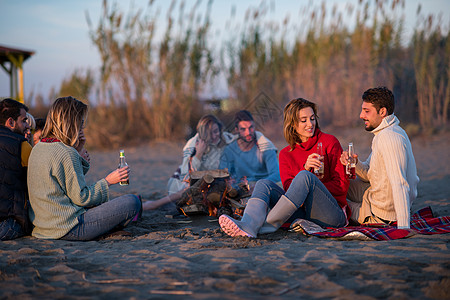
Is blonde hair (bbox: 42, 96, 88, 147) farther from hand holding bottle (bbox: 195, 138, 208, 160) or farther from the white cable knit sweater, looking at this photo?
the white cable knit sweater

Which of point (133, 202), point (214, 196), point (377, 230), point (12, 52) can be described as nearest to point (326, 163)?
point (377, 230)

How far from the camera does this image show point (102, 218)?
12.1 feet

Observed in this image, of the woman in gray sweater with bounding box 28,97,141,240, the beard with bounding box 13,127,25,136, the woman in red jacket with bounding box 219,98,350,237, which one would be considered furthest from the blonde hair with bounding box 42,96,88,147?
the woman in red jacket with bounding box 219,98,350,237

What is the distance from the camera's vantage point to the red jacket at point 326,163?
3.88 meters

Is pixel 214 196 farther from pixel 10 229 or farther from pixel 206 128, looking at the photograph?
pixel 10 229

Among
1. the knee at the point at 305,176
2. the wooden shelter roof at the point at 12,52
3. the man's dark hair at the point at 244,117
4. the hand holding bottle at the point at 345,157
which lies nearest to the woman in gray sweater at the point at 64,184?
the knee at the point at 305,176

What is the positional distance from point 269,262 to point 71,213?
1.63 metres

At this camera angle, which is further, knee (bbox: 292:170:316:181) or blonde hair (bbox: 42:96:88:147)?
knee (bbox: 292:170:316:181)

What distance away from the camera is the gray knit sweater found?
345cm

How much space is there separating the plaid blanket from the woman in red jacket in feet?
0.39

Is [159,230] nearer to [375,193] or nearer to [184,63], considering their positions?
[375,193]

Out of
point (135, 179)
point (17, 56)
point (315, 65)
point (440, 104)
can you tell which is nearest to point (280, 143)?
point (315, 65)

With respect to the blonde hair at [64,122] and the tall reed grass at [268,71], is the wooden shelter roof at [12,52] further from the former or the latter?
the blonde hair at [64,122]

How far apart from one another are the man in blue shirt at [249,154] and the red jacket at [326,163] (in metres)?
1.15
